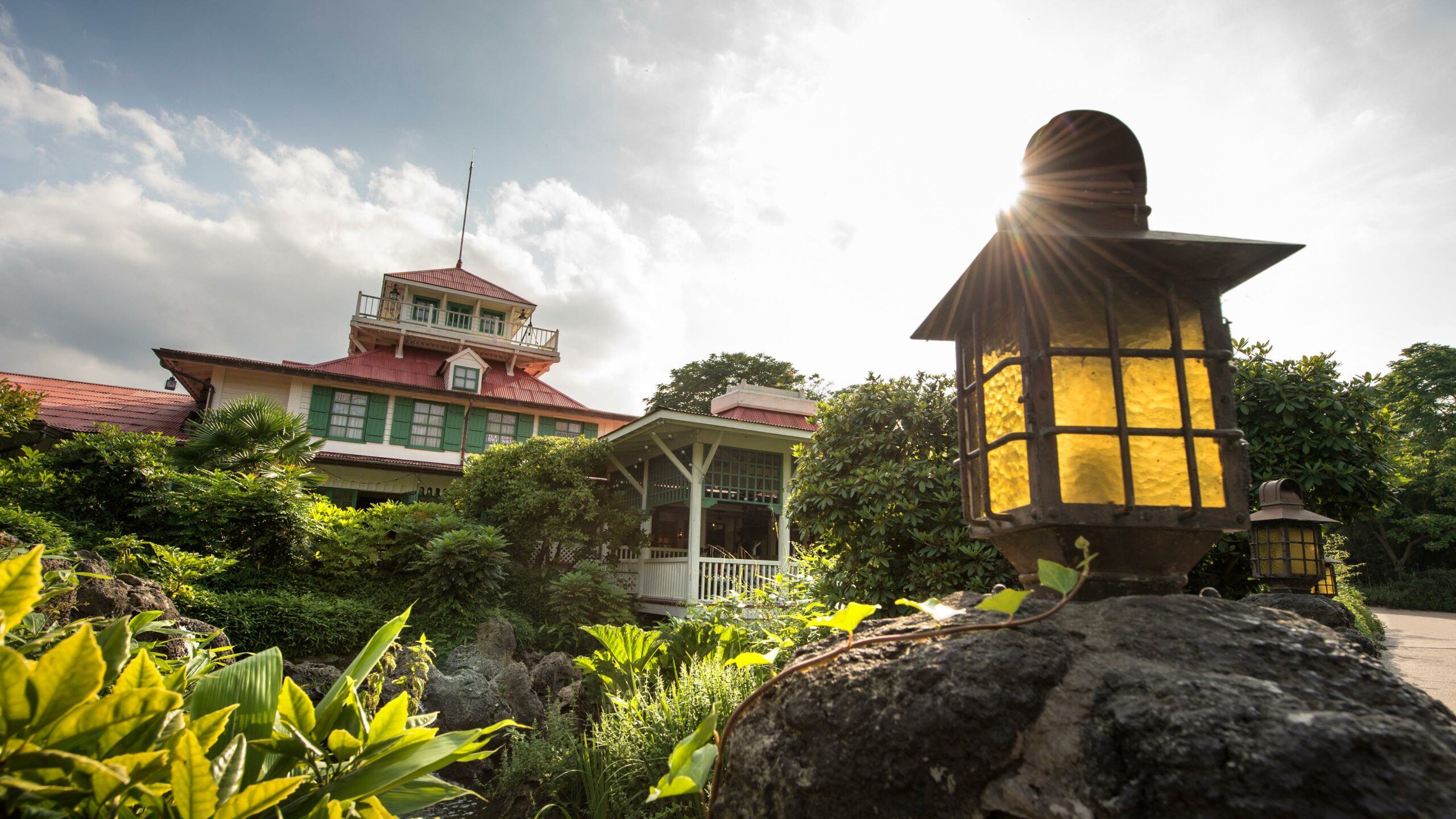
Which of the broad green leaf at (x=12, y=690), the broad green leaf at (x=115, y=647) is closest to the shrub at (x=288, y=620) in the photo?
the broad green leaf at (x=115, y=647)

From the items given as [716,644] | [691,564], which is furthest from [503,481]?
[716,644]

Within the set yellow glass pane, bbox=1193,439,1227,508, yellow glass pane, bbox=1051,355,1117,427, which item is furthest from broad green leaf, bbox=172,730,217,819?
yellow glass pane, bbox=1193,439,1227,508

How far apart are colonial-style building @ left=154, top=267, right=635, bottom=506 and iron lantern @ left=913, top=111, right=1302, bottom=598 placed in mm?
16164

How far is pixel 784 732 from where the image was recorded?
144 centimetres

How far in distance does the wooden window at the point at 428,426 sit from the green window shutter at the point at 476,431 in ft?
1.97

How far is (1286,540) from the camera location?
4.84 m

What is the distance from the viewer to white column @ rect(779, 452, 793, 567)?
10.7 m

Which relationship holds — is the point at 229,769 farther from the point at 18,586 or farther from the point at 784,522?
the point at 784,522

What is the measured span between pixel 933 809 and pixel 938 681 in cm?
22

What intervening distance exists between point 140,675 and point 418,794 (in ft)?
1.66

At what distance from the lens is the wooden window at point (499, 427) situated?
18.4 m

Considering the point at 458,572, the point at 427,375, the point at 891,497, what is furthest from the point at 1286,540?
the point at 427,375

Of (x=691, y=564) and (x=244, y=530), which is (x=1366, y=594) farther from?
(x=244, y=530)

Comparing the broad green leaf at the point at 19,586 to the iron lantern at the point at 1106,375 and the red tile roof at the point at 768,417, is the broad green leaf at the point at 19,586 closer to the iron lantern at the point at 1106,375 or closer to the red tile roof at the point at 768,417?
the iron lantern at the point at 1106,375
